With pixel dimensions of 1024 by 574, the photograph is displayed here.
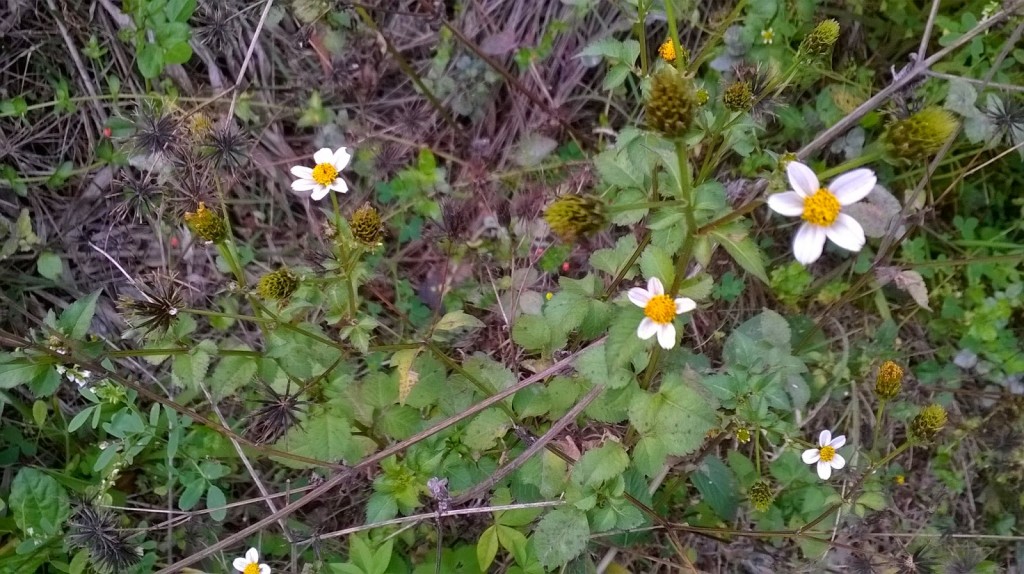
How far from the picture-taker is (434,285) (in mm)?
3273

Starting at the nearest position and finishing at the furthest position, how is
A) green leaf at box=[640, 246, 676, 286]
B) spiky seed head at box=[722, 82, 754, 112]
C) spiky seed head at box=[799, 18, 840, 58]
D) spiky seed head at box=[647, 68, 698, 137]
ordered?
spiky seed head at box=[647, 68, 698, 137], green leaf at box=[640, 246, 676, 286], spiky seed head at box=[722, 82, 754, 112], spiky seed head at box=[799, 18, 840, 58]

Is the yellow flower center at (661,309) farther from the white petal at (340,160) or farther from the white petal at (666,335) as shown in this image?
the white petal at (340,160)

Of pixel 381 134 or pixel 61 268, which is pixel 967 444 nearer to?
pixel 381 134

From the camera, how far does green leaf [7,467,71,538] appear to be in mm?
2691

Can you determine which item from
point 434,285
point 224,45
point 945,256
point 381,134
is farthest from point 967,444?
point 224,45

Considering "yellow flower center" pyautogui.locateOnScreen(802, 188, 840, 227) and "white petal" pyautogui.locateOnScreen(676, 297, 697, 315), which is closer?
"yellow flower center" pyautogui.locateOnScreen(802, 188, 840, 227)

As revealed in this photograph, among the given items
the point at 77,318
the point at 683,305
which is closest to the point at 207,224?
the point at 77,318

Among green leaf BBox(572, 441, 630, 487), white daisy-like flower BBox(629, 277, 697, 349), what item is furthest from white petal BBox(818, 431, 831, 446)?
white daisy-like flower BBox(629, 277, 697, 349)

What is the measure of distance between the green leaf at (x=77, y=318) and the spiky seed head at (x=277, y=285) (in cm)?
53

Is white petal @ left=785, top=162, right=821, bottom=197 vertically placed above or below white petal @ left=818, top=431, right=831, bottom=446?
above

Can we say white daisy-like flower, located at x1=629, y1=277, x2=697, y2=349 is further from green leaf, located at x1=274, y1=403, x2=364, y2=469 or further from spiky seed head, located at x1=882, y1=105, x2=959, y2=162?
green leaf, located at x1=274, y1=403, x2=364, y2=469

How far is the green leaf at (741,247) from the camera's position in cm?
162

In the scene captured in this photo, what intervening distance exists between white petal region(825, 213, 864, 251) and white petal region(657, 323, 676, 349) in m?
0.40

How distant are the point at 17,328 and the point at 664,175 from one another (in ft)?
9.50
